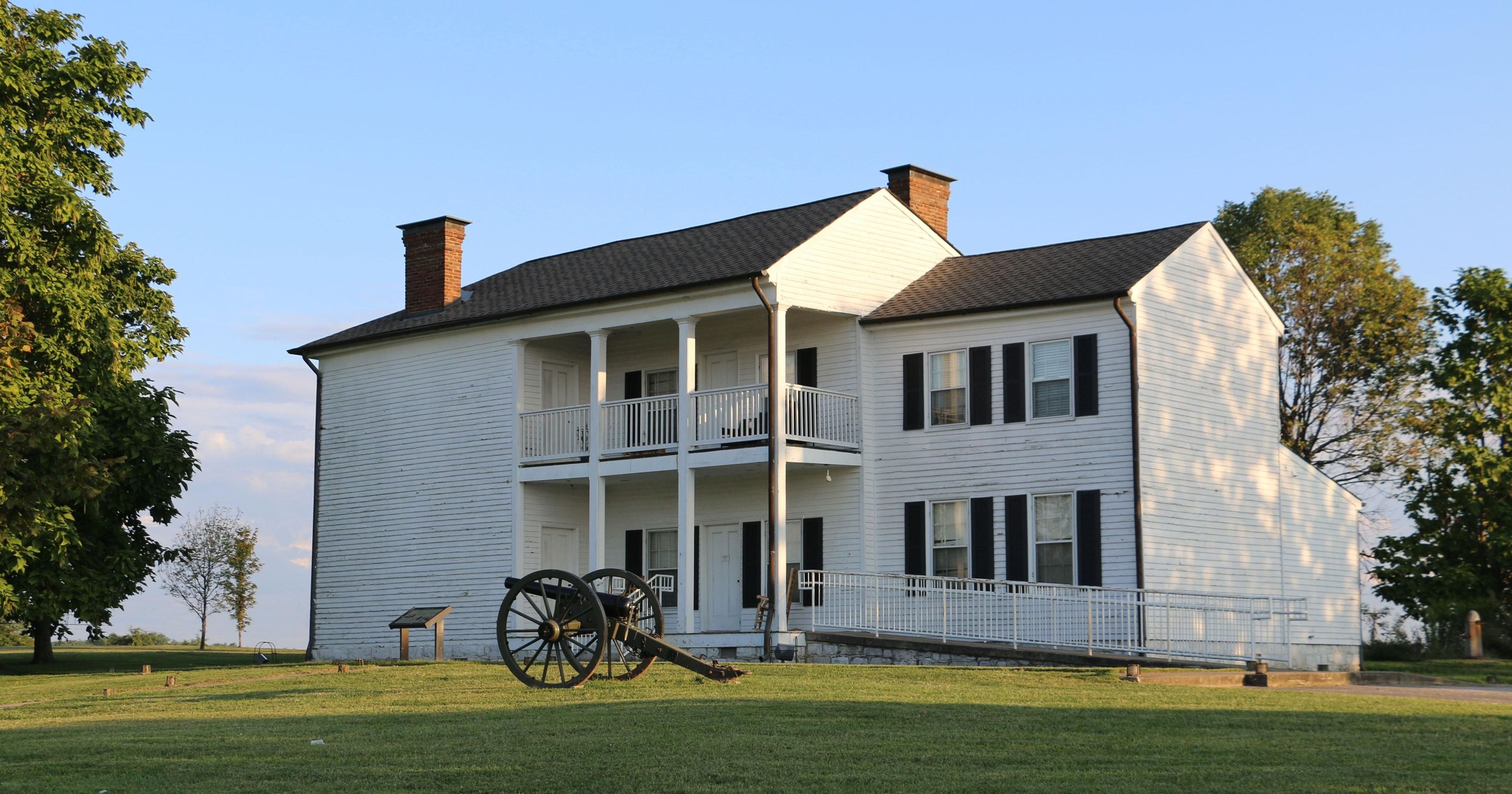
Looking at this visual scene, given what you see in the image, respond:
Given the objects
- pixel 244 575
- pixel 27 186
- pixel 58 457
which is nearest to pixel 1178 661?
pixel 58 457

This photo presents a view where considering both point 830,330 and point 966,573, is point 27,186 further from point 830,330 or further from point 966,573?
point 966,573

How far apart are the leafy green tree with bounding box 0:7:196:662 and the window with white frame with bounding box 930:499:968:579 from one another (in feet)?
43.8

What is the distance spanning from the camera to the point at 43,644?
104ft

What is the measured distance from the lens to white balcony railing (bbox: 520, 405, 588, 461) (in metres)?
28.3

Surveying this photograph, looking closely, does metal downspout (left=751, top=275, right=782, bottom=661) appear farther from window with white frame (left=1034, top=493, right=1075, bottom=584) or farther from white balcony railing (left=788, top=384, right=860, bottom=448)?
window with white frame (left=1034, top=493, right=1075, bottom=584)

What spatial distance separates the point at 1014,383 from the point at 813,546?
4.41 metres

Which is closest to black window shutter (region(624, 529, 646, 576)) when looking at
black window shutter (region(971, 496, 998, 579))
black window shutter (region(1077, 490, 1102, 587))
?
black window shutter (region(971, 496, 998, 579))

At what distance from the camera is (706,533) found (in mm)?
28625

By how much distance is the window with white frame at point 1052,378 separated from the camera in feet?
81.6

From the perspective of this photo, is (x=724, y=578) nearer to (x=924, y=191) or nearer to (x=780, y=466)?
(x=780, y=466)

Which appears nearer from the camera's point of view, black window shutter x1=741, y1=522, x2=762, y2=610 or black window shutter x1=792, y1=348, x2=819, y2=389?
black window shutter x1=792, y1=348, x2=819, y2=389

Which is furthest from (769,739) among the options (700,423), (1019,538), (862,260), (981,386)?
(862,260)

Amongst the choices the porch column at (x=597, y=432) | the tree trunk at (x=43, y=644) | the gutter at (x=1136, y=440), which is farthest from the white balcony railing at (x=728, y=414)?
the tree trunk at (x=43, y=644)

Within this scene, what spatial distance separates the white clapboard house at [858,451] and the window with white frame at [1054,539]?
0.05m
